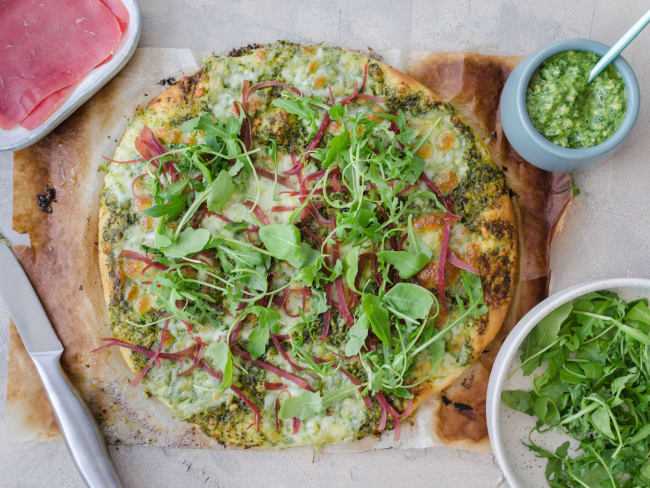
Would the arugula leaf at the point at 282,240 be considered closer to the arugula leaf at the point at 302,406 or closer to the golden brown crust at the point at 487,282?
the arugula leaf at the point at 302,406

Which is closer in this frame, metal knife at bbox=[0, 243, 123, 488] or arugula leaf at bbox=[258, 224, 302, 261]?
arugula leaf at bbox=[258, 224, 302, 261]

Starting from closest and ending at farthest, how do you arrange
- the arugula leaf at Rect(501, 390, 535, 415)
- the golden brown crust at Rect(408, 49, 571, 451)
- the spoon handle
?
1. the spoon handle
2. the arugula leaf at Rect(501, 390, 535, 415)
3. the golden brown crust at Rect(408, 49, 571, 451)

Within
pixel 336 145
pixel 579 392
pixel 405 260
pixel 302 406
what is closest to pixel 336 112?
pixel 336 145

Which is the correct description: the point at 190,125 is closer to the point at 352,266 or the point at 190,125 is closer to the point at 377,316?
the point at 352,266

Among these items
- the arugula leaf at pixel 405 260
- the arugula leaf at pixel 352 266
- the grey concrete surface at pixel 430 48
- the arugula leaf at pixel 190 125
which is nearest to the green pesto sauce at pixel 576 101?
the grey concrete surface at pixel 430 48

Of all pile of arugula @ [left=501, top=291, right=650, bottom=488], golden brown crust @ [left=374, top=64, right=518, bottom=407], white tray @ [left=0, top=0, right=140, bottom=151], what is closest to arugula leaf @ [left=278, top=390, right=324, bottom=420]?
golden brown crust @ [left=374, top=64, right=518, bottom=407]

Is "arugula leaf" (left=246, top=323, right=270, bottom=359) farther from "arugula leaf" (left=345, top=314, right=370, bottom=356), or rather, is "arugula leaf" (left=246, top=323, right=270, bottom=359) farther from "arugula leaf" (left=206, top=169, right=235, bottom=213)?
"arugula leaf" (left=206, top=169, right=235, bottom=213)
